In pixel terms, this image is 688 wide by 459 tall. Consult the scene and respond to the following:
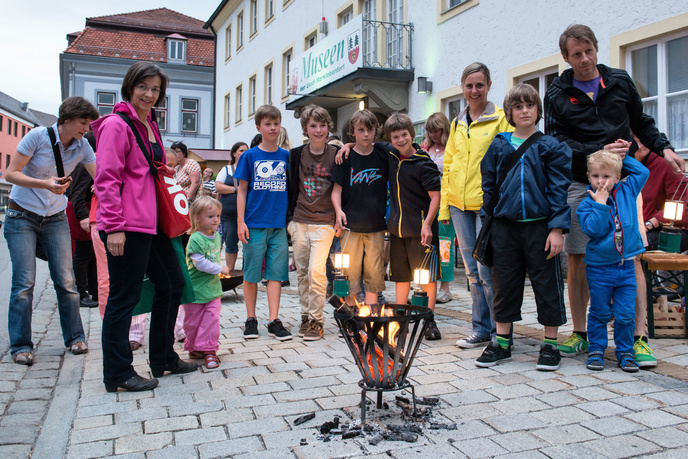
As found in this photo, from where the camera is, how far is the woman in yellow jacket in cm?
462

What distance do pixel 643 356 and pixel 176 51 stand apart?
39.0 meters

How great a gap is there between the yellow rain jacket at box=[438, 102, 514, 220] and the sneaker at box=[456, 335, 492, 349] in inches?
41.3

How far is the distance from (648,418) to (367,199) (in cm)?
283

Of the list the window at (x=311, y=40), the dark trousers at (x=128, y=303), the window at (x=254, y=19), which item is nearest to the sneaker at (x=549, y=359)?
the dark trousers at (x=128, y=303)

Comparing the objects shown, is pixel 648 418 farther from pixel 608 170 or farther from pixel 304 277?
pixel 304 277

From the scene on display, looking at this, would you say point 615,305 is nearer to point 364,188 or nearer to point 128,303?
point 364,188

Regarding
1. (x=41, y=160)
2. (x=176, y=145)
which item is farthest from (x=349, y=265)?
(x=176, y=145)

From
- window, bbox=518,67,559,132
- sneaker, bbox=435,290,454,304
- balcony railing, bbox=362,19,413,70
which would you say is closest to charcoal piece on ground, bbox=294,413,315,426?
sneaker, bbox=435,290,454,304

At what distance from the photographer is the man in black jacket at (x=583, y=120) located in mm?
4086

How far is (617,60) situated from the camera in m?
8.01

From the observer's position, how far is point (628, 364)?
3.90 meters

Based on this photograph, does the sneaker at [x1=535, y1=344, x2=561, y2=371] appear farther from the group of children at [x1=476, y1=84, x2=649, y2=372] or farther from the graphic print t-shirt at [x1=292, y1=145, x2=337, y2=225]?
the graphic print t-shirt at [x1=292, y1=145, x2=337, y2=225]

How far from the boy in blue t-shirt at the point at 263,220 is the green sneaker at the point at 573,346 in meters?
2.29

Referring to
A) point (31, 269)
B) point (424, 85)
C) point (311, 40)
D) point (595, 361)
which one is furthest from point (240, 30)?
point (595, 361)
